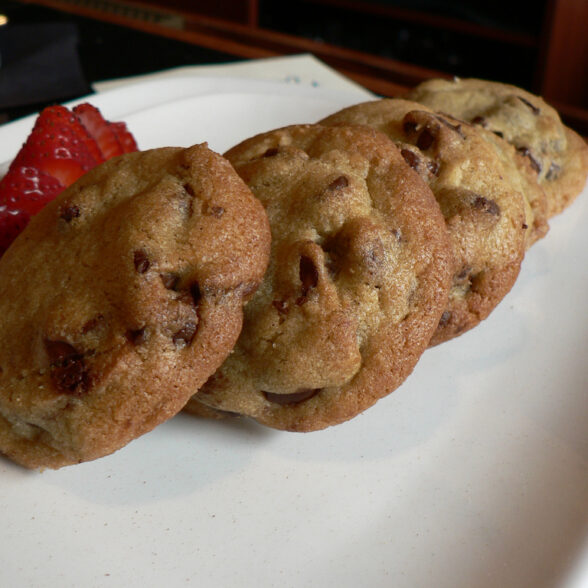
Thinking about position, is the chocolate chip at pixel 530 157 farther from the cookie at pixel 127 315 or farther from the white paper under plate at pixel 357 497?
the cookie at pixel 127 315

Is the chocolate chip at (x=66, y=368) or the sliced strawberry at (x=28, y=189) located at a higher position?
the sliced strawberry at (x=28, y=189)

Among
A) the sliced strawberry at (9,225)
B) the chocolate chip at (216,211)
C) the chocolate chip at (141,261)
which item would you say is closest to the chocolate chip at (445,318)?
the chocolate chip at (216,211)

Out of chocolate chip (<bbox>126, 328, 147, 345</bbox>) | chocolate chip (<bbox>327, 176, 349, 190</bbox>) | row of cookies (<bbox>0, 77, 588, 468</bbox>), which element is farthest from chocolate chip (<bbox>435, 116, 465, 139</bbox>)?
chocolate chip (<bbox>126, 328, 147, 345</bbox>)

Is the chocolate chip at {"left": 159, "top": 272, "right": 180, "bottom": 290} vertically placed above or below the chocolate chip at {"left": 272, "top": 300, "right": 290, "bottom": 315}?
above

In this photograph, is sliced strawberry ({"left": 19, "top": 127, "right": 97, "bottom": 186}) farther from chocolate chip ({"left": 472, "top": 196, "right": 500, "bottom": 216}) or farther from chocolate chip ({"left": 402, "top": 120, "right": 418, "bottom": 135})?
chocolate chip ({"left": 472, "top": 196, "right": 500, "bottom": 216})

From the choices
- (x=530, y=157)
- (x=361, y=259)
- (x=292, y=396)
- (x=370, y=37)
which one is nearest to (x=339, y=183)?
(x=361, y=259)

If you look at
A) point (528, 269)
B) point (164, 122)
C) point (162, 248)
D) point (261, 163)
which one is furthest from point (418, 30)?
point (162, 248)

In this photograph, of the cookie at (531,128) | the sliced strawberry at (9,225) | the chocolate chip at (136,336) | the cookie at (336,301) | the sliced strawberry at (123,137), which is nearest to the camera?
the chocolate chip at (136,336)
